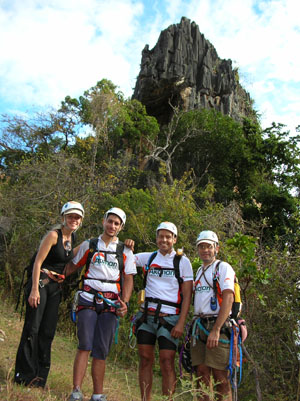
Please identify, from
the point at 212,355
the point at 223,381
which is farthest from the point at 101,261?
the point at 223,381

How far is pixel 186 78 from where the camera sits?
30.3 metres

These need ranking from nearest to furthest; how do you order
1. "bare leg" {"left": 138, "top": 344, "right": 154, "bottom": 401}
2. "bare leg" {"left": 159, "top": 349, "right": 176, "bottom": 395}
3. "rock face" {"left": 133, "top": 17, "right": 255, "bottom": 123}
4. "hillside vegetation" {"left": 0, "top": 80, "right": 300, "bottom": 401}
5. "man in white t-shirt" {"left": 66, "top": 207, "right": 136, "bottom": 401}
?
"man in white t-shirt" {"left": 66, "top": 207, "right": 136, "bottom": 401}
"bare leg" {"left": 159, "top": 349, "right": 176, "bottom": 395}
"bare leg" {"left": 138, "top": 344, "right": 154, "bottom": 401}
"hillside vegetation" {"left": 0, "top": 80, "right": 300, "bottom": 401}
"rock face" {"left": 133, "top": 17, "right": 255, "bottom": 123}

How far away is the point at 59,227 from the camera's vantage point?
433 cm

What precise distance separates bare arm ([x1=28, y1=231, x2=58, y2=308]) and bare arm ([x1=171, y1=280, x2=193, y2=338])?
4.93 feet

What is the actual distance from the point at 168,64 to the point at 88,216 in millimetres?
22150

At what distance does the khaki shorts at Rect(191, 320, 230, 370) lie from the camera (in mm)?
3793

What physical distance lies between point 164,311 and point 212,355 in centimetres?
65

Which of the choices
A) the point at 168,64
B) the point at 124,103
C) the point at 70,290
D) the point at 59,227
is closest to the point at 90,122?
the point at 124,103

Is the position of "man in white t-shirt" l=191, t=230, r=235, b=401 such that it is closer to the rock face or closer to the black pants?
the black pants

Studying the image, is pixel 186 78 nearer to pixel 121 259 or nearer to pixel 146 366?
pixel 121 259

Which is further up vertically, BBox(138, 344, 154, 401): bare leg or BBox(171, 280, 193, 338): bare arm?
BBox(171, 280, 193, 338): bare arm

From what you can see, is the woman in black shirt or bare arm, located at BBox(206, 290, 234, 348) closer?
bare arm, located at BBox(206, 290, 234, 348)

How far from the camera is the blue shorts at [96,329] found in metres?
3.80

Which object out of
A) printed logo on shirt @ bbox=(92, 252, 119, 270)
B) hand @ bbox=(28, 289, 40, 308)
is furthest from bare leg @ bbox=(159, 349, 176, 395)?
hand @ bbox=(28, 289, 40, 308)
